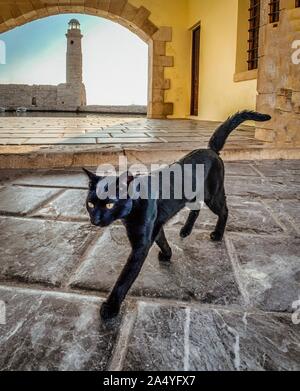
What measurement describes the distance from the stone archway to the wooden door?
28.3 inches

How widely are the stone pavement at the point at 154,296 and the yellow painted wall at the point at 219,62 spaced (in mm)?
5453

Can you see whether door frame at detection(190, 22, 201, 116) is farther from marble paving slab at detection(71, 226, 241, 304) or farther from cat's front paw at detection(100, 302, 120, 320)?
cat's front paw at detection(100, 302, 120, 320)

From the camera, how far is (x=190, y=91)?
1032 cm

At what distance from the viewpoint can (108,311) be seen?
999 mm

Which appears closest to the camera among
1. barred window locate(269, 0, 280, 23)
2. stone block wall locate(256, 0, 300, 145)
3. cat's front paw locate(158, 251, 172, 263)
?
cat's front paw locate(158, 251, 172, 263)

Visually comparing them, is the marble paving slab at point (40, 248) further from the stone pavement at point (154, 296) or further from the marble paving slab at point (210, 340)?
the marble paving slab at point (210, 340)

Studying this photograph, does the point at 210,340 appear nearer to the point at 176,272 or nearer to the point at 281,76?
the point at 176,272

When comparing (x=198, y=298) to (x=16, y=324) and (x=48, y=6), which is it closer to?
(x=16, y=324)

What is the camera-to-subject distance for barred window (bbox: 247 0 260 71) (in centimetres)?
681

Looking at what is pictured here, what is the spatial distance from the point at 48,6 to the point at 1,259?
31.5 ft

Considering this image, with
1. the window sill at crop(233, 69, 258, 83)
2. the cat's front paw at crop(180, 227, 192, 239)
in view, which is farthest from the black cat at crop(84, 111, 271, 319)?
the window sill at crop(233, 69, 258, 83)

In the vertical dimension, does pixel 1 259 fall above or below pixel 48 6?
below

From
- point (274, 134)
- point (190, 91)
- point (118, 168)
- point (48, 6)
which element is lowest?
point (118, 168)
